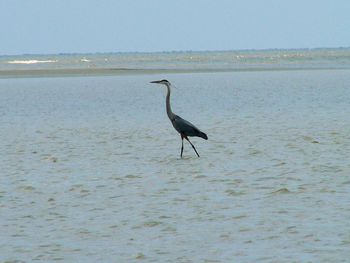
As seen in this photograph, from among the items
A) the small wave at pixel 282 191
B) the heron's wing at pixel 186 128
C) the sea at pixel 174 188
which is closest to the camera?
the sea at pixel 174 188

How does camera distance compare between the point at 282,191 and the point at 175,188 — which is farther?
the point at 175,188

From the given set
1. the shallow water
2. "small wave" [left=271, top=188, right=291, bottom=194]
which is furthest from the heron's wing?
"small wave" [left=271, top=188, right=291, bottom=194]

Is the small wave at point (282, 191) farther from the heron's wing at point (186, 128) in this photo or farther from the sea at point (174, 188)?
the heron's wing at point (186, 128)

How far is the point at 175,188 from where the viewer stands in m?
12.2

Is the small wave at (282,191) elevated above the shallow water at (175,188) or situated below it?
above

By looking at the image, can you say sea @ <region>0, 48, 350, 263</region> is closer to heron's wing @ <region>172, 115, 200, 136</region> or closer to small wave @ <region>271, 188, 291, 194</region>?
small wave @ <region>271, 188, 291, 194</region>

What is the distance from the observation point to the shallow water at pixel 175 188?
28.9 ft

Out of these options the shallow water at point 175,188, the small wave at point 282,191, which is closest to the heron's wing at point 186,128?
the shallow water at point 175,188

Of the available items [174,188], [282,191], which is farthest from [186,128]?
[282,191]

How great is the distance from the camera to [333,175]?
1272 centimetres

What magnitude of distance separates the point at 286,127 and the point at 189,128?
16.0 ft

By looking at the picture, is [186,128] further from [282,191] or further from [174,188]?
[282,191]

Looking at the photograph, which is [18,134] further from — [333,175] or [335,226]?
[335,226]

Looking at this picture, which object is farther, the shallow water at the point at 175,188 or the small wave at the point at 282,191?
the small wave at the point at 282,191
